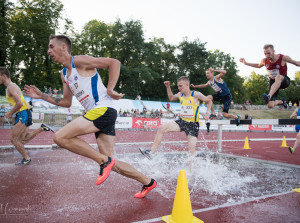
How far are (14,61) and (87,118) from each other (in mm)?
32081

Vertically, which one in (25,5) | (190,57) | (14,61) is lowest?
(14,61)

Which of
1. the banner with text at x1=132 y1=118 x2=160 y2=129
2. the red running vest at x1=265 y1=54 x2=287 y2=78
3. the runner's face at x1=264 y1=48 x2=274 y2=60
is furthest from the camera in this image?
the banner with text at x1=132 y1=118 x2=160 y2=129

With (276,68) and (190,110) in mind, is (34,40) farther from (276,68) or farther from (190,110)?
(276,68)

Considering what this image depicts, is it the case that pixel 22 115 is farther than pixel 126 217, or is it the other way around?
pixel 22 115

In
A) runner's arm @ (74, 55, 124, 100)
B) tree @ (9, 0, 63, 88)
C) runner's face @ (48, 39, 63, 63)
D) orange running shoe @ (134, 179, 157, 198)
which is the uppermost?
tree @ (9, 0, 63, 88)

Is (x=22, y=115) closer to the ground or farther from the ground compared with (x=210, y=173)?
farther from the ground

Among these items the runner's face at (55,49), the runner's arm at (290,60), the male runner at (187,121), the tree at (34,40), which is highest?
the tree at (34,40)

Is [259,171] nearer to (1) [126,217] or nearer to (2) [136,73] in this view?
(1) [126,217]

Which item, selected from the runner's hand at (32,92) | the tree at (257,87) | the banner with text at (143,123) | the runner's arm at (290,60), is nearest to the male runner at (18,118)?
the runner's hand at (32,92)

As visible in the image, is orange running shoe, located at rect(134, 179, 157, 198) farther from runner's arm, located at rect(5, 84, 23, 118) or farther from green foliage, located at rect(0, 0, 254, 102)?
green foliage, located at rect(0, 0, 254, 102)

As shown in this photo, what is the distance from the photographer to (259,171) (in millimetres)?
5617

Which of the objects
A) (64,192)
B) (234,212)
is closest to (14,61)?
(64,192)

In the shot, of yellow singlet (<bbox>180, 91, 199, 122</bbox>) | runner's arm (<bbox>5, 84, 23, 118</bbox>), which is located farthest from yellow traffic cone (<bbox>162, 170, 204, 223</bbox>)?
runner's arm (<bbox>5, 84, 23, 118</bbox>)

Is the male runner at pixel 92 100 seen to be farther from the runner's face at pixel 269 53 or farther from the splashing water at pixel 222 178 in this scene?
the runner's face at pixel 269 53
